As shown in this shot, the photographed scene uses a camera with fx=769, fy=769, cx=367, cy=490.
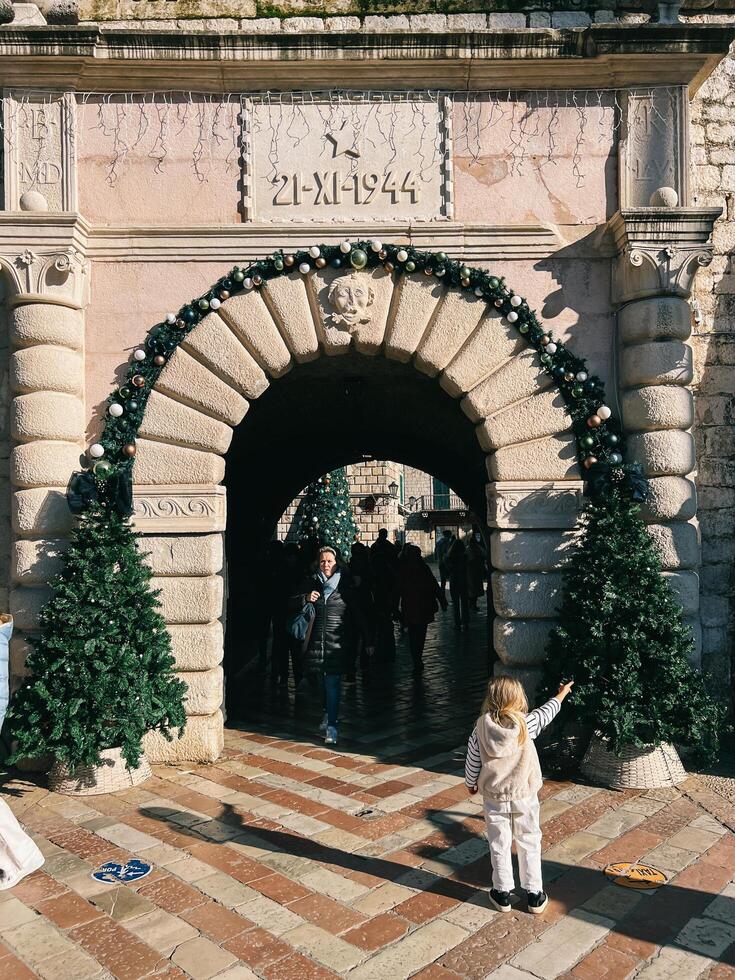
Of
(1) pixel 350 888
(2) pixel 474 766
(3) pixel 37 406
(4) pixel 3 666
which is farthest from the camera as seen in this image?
(3) pixel 37 406

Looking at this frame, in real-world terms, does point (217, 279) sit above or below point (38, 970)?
above

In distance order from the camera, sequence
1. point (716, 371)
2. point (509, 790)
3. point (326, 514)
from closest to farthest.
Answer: point (509, 790) → point (716, 371) → point (326, 514)

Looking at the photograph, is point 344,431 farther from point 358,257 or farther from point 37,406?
point 37,406

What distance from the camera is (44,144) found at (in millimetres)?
6043

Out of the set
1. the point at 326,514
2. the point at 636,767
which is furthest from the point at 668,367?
the point at 326,514

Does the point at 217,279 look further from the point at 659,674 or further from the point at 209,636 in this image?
the point at 659,674

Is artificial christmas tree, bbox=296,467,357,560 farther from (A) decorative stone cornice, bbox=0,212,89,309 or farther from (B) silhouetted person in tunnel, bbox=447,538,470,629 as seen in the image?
(A) decorative stone cornice, bbox=0,212,89,309

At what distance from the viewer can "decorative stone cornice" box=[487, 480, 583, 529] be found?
5.95 metres

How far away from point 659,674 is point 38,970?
399cm

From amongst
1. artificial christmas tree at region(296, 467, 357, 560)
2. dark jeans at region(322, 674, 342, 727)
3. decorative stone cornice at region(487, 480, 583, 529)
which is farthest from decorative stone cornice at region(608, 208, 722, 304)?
artificial christmas tree at region(296, 467, 357, 560)

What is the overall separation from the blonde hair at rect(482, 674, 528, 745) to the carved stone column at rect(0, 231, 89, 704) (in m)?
3.68

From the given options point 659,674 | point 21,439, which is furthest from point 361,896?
point 21,439

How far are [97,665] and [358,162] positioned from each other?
14.1 feet

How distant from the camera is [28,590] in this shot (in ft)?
19.1
